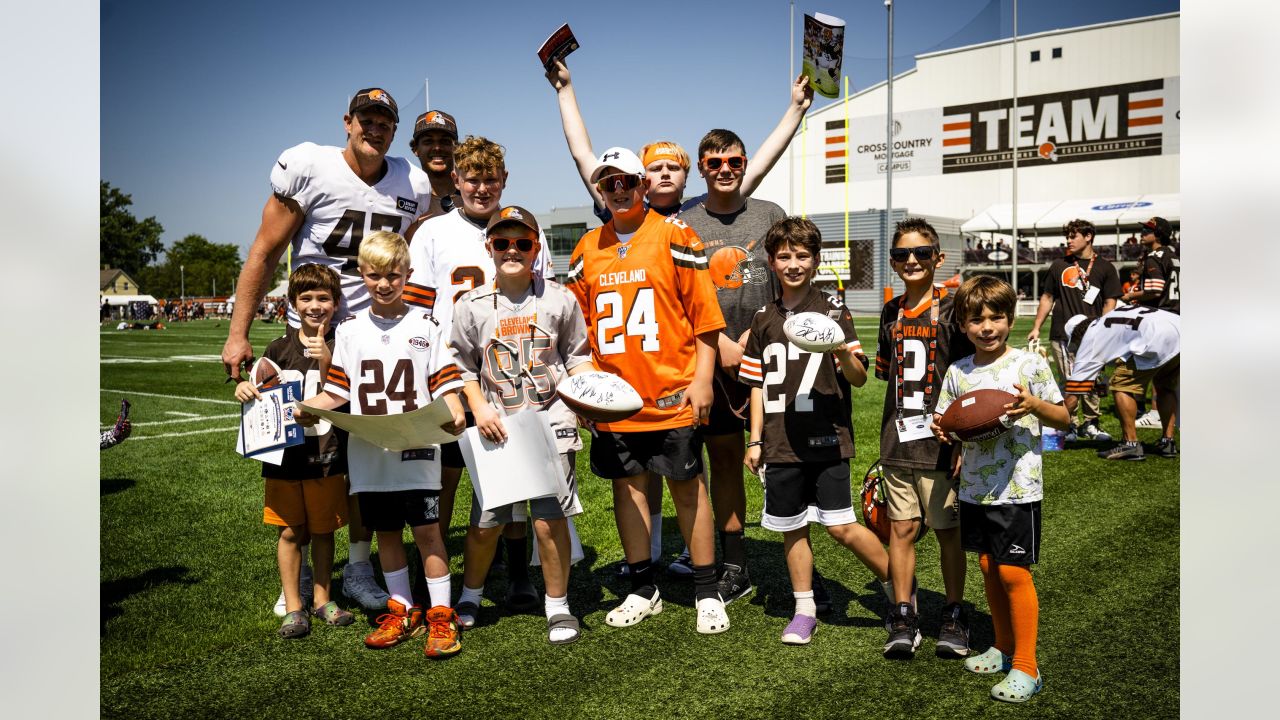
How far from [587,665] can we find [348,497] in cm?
149

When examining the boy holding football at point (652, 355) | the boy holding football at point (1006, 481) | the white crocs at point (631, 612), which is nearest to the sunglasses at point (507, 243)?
the boy holding football at point (652, 355)

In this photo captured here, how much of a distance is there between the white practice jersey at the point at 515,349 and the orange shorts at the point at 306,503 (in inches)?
34.6

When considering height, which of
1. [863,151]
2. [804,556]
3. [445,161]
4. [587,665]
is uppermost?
[863,151]

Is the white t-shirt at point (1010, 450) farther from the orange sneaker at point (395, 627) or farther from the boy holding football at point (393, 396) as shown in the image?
the orange sneaker at point (395, 627)

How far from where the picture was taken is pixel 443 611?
3654mm

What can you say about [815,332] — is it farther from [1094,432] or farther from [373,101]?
[1094,432]

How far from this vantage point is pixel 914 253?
3594 millimetres

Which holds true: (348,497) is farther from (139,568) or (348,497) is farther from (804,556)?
(804,556)

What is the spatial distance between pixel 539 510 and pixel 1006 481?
186 cm

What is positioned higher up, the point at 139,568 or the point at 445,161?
the point at 445,161

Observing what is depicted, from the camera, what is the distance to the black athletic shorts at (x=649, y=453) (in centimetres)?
386
